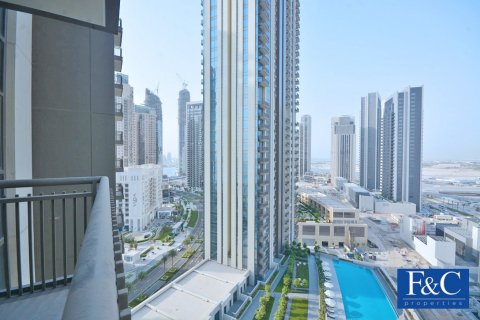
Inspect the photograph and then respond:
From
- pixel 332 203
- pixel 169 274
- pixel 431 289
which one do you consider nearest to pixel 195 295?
pixel 169 274

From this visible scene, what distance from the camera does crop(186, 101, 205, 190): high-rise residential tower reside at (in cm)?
3488

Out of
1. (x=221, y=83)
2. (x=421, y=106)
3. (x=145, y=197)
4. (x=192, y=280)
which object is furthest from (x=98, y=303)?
(x=421, y=106)

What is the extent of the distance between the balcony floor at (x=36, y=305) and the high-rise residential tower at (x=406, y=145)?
32246 mm

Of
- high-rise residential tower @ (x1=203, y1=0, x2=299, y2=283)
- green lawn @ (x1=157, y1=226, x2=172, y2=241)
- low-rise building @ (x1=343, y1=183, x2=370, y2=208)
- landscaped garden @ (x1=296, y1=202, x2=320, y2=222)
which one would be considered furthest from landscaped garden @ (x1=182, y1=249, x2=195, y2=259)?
low-rise building @ (x1=343, y1=183, x2=370, y2=208)

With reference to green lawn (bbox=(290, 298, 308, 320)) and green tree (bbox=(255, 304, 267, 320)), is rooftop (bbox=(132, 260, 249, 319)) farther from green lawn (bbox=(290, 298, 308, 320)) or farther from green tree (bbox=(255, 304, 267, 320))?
green lawn (bbox=(290, 298, 308, 320))

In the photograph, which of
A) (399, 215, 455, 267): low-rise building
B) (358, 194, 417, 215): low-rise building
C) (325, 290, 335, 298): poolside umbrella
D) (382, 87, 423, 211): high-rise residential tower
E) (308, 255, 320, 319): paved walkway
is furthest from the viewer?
(382, 87, 423, 211): high-rise residential tower

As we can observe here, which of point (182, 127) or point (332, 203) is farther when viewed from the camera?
point (182, 127)

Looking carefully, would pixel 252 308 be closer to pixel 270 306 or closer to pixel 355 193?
pixel 270 306

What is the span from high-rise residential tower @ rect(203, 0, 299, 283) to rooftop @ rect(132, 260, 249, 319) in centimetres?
93

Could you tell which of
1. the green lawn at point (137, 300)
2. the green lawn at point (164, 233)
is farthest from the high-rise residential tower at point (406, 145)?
the green lawn at point (137, 300)

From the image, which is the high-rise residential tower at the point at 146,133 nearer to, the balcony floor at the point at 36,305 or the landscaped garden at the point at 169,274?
the landscaped garden at the point at 169,274

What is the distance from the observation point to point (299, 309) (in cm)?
909

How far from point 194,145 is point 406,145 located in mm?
24259

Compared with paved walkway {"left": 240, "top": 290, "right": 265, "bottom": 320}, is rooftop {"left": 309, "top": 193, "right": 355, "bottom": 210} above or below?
above
